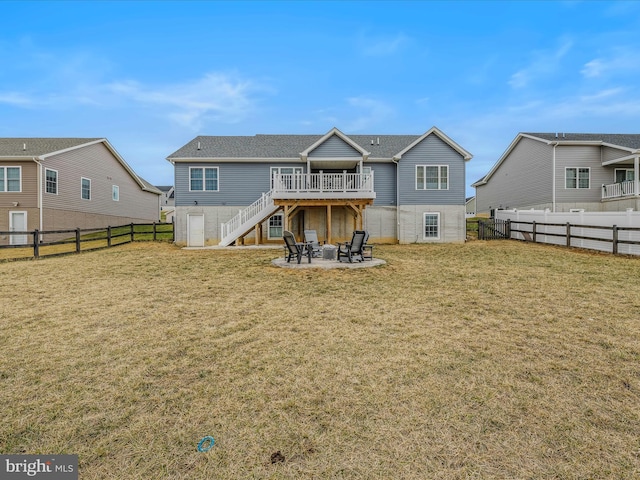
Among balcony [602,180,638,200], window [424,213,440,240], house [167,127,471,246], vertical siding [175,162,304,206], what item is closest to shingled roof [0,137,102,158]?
house [167,127,471,246]

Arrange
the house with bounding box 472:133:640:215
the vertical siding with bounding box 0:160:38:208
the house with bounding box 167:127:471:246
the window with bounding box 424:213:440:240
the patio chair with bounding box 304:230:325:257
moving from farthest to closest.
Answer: the house with bounding box 472:133:640:215
the window with bounding box 424:213:440:240
the house with bounding box 167:127:471:246
the vertical siding with bounding box 0:160:38:208
the patio chair with bounding box 304:230:325:257

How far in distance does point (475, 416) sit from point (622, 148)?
2662 centimetres

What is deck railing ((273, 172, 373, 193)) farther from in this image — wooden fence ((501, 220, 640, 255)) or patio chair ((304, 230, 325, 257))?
wooden fence ((501, 220, 640, 255))

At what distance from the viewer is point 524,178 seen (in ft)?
82.2

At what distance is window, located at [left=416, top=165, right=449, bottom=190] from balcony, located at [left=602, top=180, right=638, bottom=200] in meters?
11.8

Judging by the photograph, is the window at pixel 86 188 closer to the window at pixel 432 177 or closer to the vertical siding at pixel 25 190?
the vertical siding at pixel 25 190

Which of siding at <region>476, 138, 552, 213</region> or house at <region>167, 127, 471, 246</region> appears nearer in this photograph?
house at <region>167, 127, 471, 246</region>

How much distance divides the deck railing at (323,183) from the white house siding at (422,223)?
12.7ft

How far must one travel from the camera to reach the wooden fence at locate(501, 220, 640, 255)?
1257cm

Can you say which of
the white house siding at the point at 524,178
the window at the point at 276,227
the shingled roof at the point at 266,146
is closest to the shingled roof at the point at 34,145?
the shingled roof at the point at 266,146

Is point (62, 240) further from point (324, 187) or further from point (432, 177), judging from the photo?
point (432, 177)

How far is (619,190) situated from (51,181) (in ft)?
121

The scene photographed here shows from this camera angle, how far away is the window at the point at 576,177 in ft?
70.9

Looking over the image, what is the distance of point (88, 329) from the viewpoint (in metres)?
4.93
